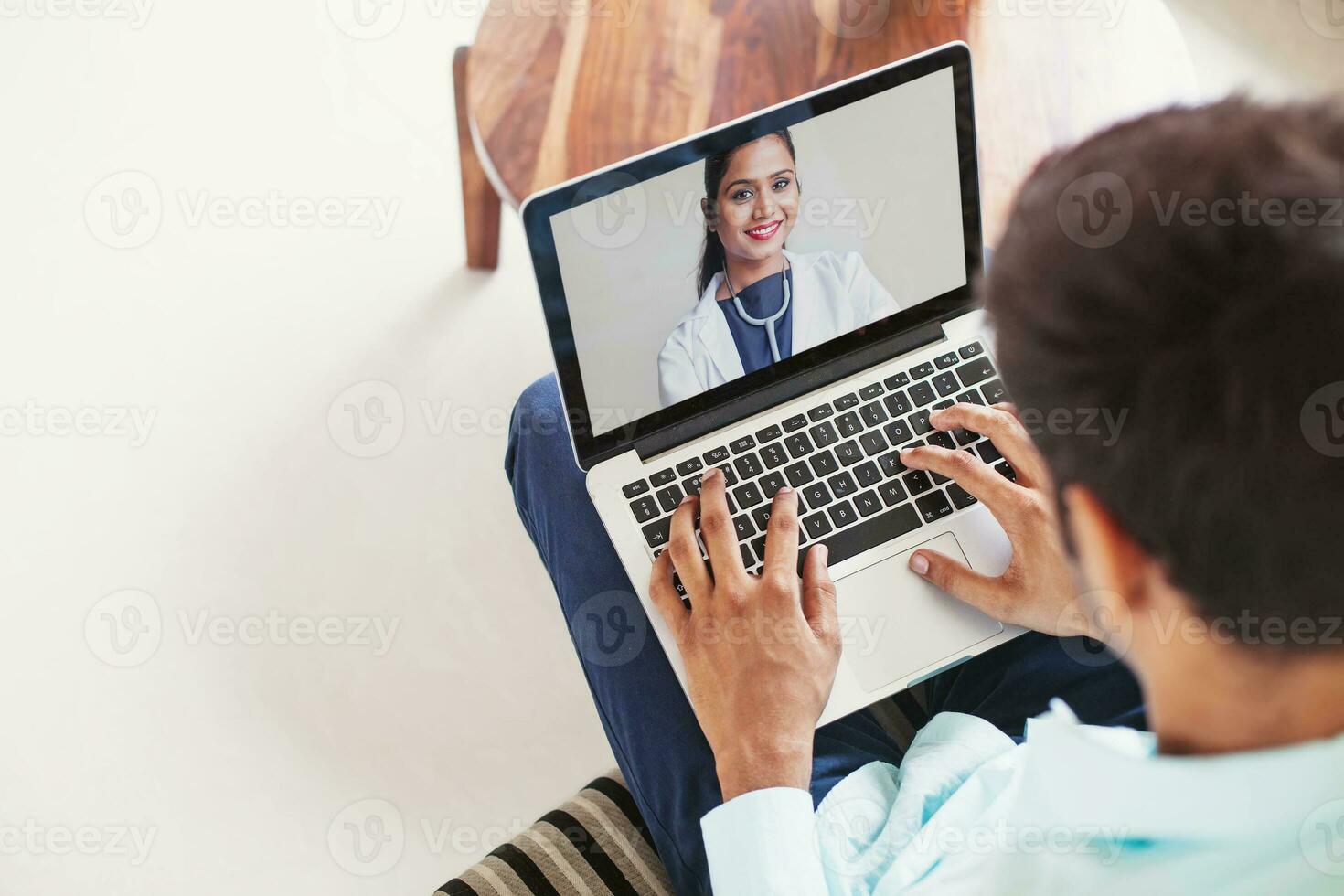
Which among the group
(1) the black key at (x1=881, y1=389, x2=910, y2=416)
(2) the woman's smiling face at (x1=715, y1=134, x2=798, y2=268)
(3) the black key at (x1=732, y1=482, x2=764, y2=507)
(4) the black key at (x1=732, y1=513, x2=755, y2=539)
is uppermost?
(2) the woman's smiling face at (x1=715, y1=134, x2=798, y2=268)

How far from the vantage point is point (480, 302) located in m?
1.72

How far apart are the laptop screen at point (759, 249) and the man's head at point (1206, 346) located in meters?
0.36

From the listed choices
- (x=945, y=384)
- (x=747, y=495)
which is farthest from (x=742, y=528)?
(x=945, y=384)

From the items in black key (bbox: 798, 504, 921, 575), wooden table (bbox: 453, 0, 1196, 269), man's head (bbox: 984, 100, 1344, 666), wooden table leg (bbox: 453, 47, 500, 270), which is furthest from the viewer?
wooden table leg (bbox: 453, 47, 500, 270)

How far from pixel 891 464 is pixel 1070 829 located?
41 centimetres

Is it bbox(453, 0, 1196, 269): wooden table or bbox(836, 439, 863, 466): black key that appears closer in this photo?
bbox(836, 439, 863, 466): black key

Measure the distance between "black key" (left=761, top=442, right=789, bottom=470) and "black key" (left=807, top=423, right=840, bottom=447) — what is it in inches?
1.3

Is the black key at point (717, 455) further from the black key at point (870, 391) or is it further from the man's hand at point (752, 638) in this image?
the black key at point (870, 391)

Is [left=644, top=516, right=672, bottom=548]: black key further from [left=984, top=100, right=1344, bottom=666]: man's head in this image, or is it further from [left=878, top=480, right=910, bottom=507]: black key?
[left=984, top=100, right=1344, bottom=666]: man's head

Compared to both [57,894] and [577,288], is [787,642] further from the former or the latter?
[57,894]

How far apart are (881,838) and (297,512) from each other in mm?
1060

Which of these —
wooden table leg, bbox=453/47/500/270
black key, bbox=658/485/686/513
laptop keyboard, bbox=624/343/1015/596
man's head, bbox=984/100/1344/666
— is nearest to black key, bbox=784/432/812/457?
laptop keyboard, bbox=624/343/1015/596

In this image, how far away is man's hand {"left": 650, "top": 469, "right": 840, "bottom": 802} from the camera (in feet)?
2.71

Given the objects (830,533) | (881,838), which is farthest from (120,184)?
(881,838)
